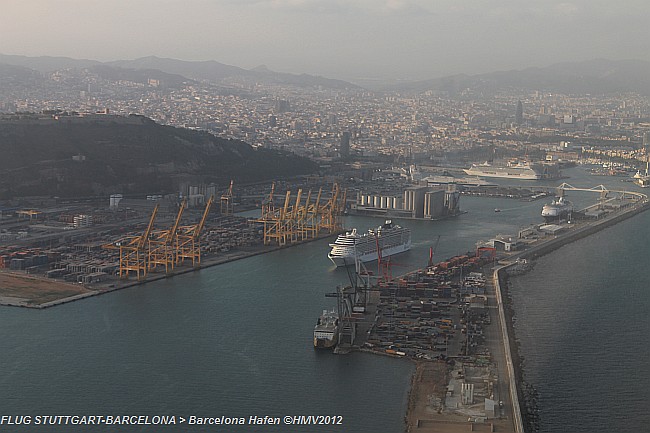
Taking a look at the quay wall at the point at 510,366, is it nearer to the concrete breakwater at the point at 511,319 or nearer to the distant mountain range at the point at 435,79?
the concrete breakwater at the point at 511,319

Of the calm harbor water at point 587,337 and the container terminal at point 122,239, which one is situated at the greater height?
the calm harbor water at point 587,337

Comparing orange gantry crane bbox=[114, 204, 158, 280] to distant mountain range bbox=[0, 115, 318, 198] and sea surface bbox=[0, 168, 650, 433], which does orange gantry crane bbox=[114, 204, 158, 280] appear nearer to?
sea surface bbox=[0, 168, 650, 433]

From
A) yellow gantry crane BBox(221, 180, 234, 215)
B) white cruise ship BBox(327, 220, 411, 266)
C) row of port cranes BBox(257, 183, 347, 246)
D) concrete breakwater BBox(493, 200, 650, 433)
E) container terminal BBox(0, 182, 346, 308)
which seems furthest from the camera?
yellow gantry crane BBox(221, 180, 234, 215)

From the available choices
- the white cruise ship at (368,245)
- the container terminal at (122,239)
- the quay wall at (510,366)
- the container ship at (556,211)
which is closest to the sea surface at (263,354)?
the quay wall at (510,366)

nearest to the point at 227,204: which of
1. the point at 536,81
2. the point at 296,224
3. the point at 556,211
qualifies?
the point at 296,224

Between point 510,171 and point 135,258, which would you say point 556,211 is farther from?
point 510,171

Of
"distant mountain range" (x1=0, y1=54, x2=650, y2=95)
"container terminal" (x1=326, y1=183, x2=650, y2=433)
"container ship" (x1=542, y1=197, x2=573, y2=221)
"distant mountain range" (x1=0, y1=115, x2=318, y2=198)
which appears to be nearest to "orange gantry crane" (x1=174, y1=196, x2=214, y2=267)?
"container terminal" (x1=326, y1=183, x2=650, y2=433)
